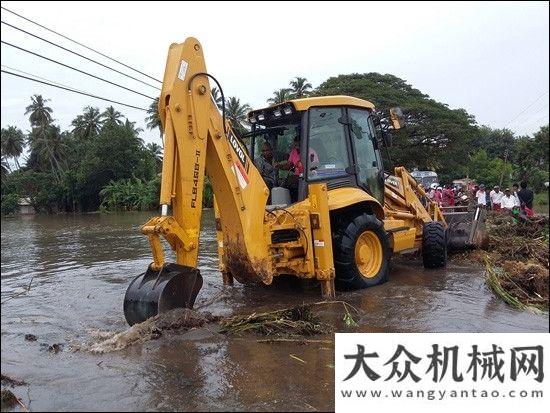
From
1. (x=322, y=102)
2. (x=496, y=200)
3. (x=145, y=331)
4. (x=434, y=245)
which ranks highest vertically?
(x=322, y=102)

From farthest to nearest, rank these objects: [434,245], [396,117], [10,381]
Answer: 1. [434,245]
2. [396,117]
3. [10,381]

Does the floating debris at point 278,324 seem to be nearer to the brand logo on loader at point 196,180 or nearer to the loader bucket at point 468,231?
the brand logo on loader at point 196,180

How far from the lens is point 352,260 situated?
6.26m

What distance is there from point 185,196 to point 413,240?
4.35m

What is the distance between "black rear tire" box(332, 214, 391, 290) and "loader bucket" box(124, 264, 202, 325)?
2057 mm

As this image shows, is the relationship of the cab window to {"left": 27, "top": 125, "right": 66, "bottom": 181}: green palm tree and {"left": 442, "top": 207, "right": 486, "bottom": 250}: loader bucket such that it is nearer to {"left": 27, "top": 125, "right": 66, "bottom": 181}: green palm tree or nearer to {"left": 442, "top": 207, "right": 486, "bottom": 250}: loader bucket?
{"left": 442, "top": 207, "right": 486, "bottom": 250}: loader bucket

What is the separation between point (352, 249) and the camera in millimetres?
6250

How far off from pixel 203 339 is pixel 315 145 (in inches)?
117

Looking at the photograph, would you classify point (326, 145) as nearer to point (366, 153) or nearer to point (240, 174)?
point (366, 153)

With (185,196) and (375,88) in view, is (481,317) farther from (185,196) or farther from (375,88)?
(375,88)

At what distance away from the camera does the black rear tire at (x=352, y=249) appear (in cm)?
620

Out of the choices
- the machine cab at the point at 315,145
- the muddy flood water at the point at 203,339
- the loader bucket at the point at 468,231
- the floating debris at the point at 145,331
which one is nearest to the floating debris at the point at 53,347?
the muddy flood water at the point at 203,339

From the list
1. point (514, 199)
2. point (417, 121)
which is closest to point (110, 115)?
point (417, 121)

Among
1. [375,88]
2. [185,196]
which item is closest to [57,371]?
[185,196]
